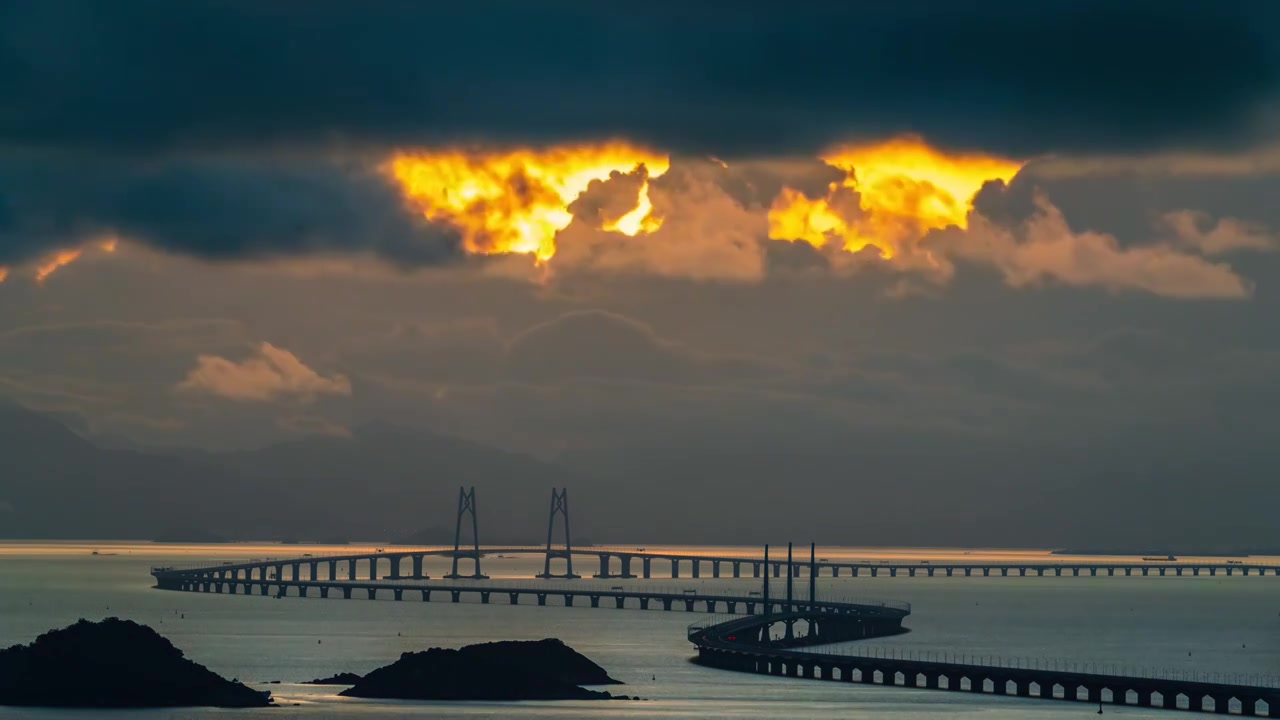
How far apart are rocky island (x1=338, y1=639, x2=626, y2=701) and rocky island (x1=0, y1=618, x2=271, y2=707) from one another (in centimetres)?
1132

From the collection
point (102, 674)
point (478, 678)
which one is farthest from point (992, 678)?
point (102, 674)

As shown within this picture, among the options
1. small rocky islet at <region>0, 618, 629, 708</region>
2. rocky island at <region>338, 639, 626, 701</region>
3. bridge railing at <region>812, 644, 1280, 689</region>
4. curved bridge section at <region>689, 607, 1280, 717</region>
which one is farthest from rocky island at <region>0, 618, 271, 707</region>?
bridge railing at <region>812, 644, 1280, 689</region>

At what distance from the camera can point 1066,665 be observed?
159875 mm

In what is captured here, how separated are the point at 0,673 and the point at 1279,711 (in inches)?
2627

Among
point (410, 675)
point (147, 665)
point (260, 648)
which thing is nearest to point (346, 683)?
point (410, 675)

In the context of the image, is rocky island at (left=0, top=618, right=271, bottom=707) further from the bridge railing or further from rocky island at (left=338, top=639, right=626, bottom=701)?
the bridge railing

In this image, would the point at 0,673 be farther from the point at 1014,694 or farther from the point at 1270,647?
the point at 1270,647

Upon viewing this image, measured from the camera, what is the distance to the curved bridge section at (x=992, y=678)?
4786 inches

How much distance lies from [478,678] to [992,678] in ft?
112

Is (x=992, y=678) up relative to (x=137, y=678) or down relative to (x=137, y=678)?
up

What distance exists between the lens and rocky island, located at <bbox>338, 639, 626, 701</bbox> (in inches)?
4776

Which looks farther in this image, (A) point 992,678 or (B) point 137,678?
(A) point 992,678

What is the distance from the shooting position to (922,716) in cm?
12112

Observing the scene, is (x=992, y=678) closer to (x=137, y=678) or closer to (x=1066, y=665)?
(x=1066, y=665)
